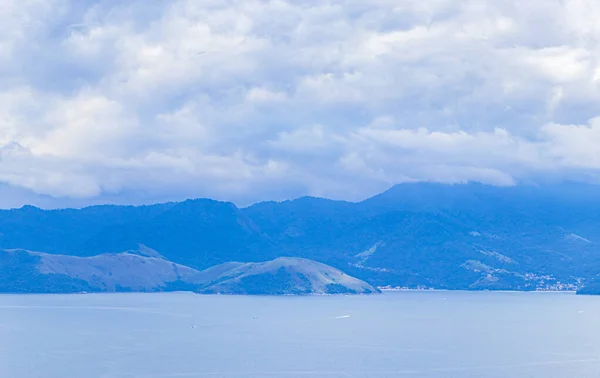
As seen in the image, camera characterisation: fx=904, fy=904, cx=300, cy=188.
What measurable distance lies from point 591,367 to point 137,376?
93.6 m

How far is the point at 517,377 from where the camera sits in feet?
576

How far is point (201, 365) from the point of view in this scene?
623 feet

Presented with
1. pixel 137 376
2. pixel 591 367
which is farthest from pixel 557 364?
pixel 137 376

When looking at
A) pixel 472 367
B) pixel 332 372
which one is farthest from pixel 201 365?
pixel 472 367

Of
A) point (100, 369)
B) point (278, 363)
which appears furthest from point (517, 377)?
point (100, 369)

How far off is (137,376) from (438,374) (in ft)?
194

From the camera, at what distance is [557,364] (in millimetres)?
193875

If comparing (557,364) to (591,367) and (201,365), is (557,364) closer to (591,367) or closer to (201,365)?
(591,367)

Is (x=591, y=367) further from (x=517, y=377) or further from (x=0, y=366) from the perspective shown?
(x=0, y=366)

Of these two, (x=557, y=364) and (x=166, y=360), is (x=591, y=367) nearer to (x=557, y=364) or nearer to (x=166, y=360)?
(x=557, y=364)

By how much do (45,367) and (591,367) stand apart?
114 metres

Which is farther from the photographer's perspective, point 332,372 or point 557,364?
point 557,364

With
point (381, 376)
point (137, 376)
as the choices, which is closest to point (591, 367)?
point (381, 376)

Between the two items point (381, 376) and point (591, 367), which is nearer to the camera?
point (381, 376)
